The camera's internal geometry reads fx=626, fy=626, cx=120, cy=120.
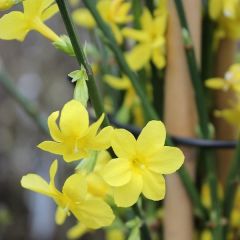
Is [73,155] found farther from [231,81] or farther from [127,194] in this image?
[231,81]

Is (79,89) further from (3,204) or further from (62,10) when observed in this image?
(3,204)

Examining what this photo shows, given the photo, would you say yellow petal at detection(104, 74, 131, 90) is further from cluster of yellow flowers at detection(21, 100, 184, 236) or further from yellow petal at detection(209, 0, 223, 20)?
cluster of yellow flowers at detection(21, 100, 184, 236)

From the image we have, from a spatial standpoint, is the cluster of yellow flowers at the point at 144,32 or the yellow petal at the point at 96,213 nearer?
the yellow petal at the point at 96,213

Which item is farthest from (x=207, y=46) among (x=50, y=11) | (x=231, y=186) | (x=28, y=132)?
(x=28, y=132)

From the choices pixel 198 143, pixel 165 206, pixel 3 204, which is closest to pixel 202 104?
pixel 198 143


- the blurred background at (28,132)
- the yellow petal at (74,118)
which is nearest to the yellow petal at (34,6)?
the yellow petal at (74,118)

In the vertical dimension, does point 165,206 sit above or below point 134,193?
below

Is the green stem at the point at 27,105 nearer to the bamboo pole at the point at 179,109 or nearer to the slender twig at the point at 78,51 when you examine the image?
the bamboo pole at the point at 179,109
